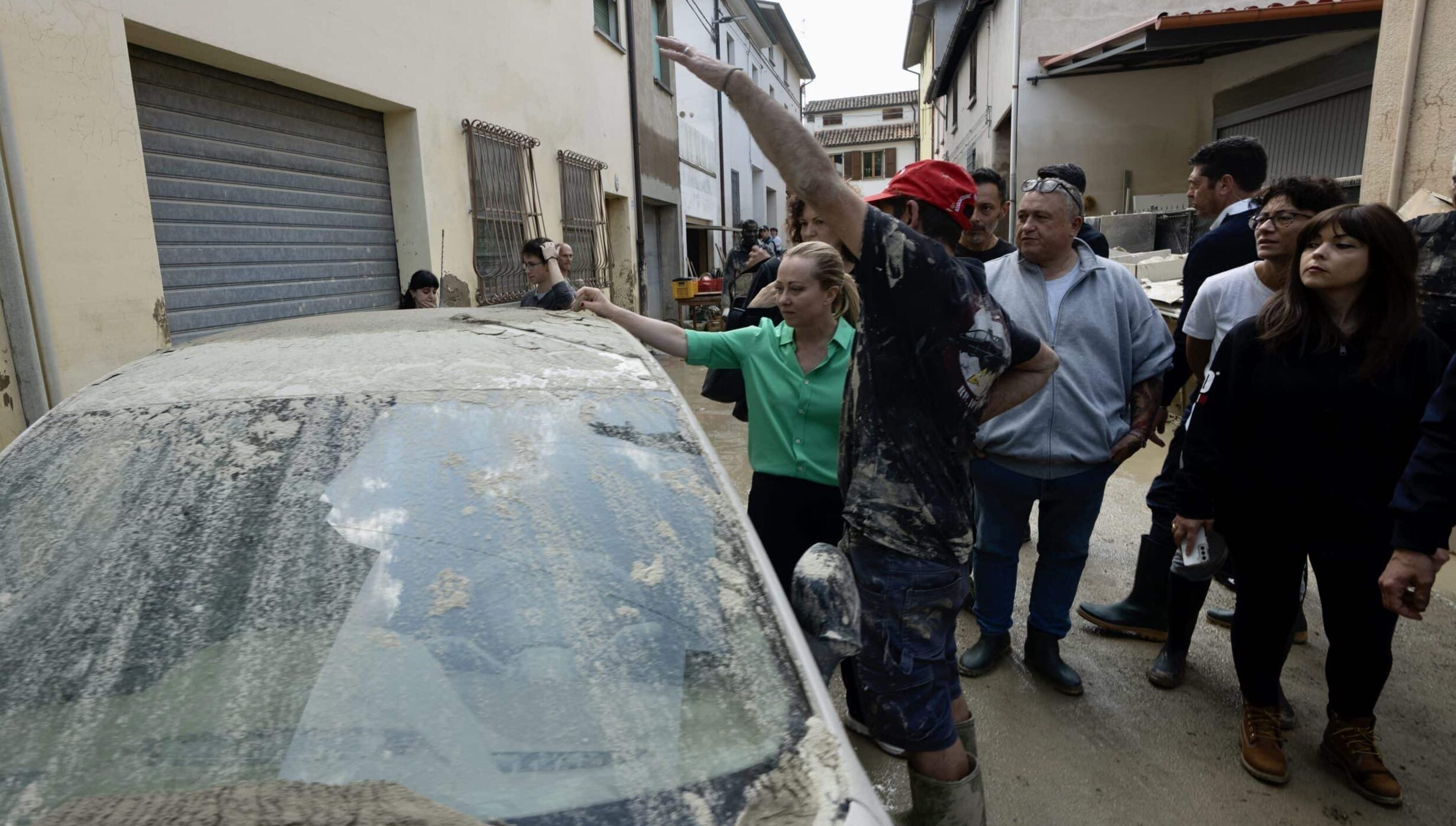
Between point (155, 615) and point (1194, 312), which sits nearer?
point (155, 615)

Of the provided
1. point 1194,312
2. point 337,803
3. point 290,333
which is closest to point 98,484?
point 290,333

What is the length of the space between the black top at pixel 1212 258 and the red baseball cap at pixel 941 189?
161 centimetres

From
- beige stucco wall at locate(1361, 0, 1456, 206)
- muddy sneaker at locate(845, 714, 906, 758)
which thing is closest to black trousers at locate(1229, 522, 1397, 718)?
muddy sneaker at locate(845, 714, 906, 758)

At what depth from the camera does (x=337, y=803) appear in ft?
3.31

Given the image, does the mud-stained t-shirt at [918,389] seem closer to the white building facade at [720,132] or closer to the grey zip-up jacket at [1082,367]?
the grey zip-up jacket at [1082,367]

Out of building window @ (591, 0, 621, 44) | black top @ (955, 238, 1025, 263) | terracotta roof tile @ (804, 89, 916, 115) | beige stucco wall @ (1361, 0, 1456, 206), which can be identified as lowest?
black top @ (955, 238, 1025, 263)

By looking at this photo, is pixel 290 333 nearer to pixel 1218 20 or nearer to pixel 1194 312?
pixel 1194 312

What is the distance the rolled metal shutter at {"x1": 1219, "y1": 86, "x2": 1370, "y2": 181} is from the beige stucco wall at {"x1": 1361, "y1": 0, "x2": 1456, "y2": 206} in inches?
133

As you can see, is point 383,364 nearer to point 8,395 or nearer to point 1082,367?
point 1082,367

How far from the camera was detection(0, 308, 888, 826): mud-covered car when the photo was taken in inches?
42.0

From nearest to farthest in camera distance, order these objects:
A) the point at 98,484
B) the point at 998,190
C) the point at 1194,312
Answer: the point at 98,484 < the point at 1194,312 < the point at 998,190

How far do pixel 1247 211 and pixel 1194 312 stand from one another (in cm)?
60

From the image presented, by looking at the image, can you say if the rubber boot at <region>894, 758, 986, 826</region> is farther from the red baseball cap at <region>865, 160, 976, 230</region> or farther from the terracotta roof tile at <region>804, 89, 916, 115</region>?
the terracotta roof tile at <region>804, 89, 916, 115</region>

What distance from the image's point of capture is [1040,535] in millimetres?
2900
